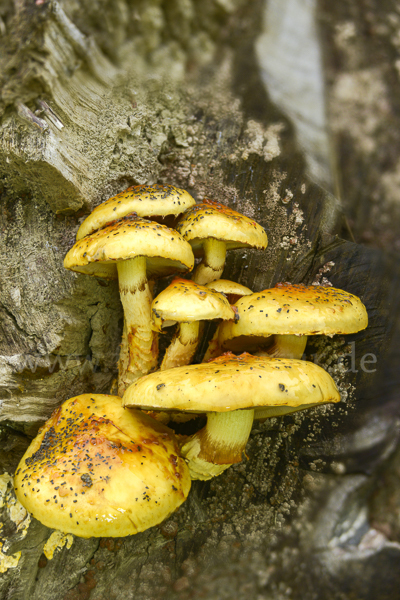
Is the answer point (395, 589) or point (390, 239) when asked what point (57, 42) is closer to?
point (390, 239)

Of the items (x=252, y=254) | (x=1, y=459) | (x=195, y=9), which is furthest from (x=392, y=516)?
(x=1, y=459)

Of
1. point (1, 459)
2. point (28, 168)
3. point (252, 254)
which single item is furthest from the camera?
point (252, 254)

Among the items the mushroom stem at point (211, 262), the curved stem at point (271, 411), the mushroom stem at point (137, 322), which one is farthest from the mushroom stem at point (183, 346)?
the curved stem at point (271, 411)

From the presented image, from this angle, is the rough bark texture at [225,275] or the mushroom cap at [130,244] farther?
the mushroom cap at [130,244]

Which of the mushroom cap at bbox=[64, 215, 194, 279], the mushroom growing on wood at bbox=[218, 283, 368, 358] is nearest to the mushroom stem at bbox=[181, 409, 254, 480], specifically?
the mushroom growing on wood at bbox=[218, 283, 368, 358]

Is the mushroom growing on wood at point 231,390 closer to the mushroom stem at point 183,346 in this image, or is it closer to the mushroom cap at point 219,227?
the mushroom stem at point 183,346

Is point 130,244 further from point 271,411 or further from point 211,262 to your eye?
point 271,411

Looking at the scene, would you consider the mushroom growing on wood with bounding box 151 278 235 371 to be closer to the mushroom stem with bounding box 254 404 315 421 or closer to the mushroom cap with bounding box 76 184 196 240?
the mushroom cap with bounding box 76 184 196 240
